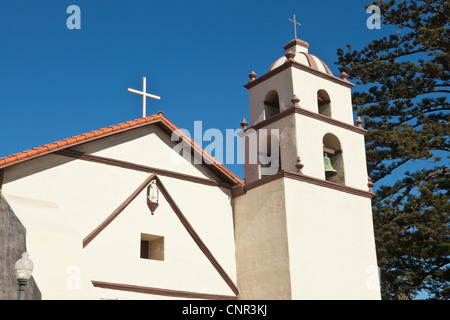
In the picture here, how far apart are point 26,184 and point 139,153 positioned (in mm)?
2754

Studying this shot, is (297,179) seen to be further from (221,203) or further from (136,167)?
(136,167)

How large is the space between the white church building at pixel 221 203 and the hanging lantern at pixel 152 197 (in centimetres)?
3

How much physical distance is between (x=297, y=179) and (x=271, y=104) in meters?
2.70

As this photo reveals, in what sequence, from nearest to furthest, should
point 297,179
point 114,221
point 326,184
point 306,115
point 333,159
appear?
point 114,221 → point 297,179 → point 326,184 → point 306,115 → point 333,159

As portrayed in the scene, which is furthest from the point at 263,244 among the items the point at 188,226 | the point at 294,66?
the point at 294,66

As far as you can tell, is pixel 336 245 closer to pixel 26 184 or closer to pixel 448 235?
pixel 26 184

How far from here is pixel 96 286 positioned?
12969 millimetres

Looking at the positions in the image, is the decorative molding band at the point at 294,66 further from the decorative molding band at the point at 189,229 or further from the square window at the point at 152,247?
the square window at the point at 152,247

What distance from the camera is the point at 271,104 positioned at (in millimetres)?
16766

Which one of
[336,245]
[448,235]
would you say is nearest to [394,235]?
[448,235]

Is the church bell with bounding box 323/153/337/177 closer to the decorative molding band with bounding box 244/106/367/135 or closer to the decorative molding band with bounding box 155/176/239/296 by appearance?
the decorative molding band with bounding box 244/106/367/135

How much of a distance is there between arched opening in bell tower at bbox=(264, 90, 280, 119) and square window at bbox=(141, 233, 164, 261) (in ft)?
13.6

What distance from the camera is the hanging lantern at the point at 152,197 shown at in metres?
14.4

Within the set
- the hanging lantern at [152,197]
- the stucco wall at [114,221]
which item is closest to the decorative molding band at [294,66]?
the stucco wall at [114,221]
